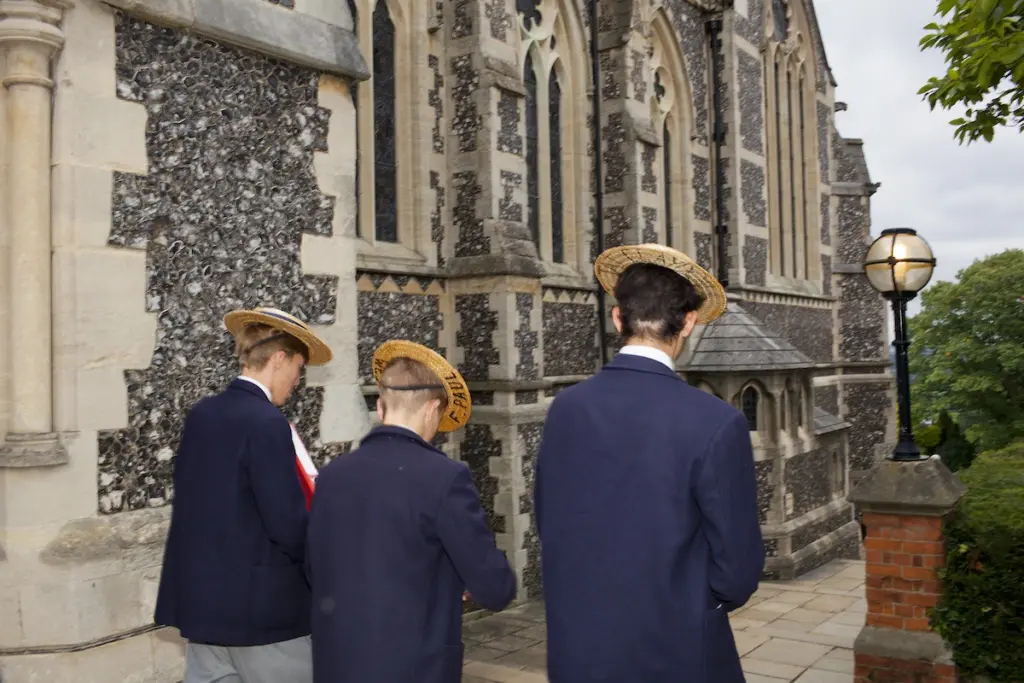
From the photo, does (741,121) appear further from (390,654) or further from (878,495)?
(390,654)

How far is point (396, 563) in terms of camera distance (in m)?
2.57

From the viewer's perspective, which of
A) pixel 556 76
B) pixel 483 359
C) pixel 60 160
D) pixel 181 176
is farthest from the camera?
pixel 556 76

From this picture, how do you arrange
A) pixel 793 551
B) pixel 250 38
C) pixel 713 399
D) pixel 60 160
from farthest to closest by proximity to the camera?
pixel 793 551, pixel 250 38, pixel 60 160, pixel 713 399

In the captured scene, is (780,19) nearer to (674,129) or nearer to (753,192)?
(753,192)

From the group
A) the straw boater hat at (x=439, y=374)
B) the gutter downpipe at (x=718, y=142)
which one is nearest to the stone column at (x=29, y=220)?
the straw boater hat at (x=439, y=374)

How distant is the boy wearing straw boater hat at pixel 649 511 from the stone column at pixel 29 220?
7.49 feet

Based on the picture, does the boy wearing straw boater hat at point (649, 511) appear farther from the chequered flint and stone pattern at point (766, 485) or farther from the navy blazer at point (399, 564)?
the chequered flint and stone pattern at point (766, 485)

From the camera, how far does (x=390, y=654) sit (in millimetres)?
2582

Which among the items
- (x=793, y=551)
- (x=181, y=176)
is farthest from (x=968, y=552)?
(x=793, y=551)

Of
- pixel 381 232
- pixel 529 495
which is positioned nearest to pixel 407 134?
pixel 381 232

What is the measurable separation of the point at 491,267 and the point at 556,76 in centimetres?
380

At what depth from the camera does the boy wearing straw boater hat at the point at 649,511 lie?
2359 millimetres

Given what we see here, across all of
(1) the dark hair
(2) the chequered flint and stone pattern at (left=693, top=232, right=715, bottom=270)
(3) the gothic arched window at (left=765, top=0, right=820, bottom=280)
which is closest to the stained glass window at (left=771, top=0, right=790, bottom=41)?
(3) the gothic arched window at (left=765, top=0, right=820, bottom=280)

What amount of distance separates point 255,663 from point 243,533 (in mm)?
444
